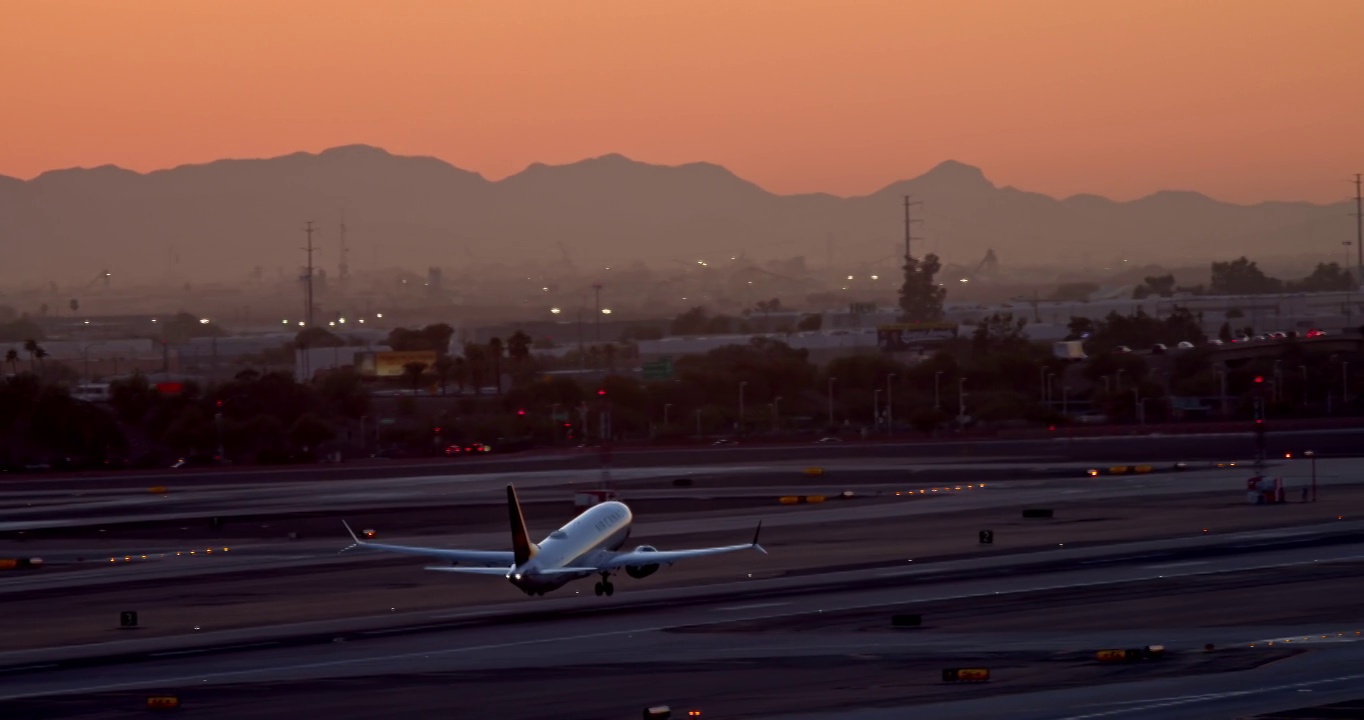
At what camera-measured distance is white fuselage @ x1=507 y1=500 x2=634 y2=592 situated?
116 feet

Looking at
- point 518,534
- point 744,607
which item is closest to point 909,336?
point 744,607

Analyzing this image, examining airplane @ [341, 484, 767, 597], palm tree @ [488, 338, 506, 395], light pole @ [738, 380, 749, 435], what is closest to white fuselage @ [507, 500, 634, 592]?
airplane @ [341, 484, 767, 597]

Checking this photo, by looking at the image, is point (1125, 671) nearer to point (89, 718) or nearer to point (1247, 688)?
point (1247, 688)

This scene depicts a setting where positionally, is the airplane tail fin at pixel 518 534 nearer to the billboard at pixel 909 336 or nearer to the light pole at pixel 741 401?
the light pole at pixel 741 401

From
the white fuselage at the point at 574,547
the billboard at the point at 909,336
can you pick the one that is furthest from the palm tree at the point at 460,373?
the white fuselage at the point at 574,547

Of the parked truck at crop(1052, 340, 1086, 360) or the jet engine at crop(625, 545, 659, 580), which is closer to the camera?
the jet engine at crop(625, 545, 659, 580)

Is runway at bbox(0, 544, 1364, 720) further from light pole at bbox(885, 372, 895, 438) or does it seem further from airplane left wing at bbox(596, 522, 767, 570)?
light pole at bbox(885, 372, 895, 438)

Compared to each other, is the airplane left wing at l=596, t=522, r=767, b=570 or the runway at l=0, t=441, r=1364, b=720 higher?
the airplane left wing at l=596, t=522, r=767, b=570

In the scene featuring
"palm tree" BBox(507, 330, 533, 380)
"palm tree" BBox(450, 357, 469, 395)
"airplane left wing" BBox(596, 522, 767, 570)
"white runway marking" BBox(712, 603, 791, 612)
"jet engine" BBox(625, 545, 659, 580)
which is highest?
"palm tree" BBox(507, 330, 533, 380)

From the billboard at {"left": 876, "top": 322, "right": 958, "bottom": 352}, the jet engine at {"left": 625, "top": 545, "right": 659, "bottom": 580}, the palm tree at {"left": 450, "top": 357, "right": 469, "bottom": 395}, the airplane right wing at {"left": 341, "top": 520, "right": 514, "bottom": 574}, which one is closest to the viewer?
the airplane right wing at {"left": 341, "top": 520, "right": 514, "bottom": 574}

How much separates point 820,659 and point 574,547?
10.4 m

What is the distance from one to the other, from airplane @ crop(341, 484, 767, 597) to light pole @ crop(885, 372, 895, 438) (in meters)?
66.6

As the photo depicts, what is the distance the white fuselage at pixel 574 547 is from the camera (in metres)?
35.3

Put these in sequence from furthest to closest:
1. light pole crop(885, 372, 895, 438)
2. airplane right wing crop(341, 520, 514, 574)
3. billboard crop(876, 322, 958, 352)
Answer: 1. billboard crop(876, 322, 958, 352)
2. light pole crop(885, 372, 895, 438)
3. airplane right wing crop(341, 520, 514, 574)
